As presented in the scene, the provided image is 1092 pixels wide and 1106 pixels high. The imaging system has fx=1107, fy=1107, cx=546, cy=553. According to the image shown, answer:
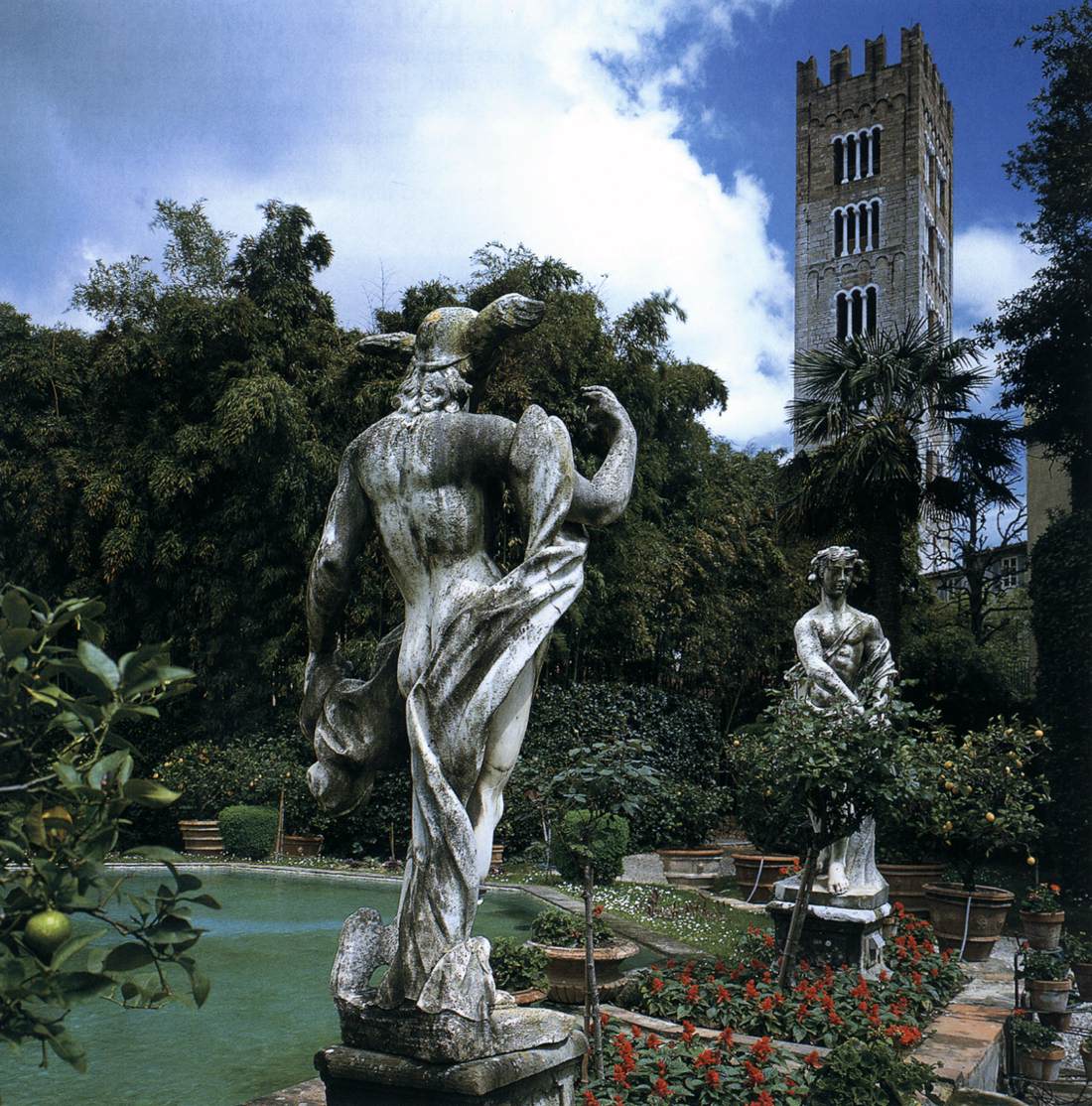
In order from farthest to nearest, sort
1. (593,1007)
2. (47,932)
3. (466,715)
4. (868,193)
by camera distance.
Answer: (868,193) < (593,1007) < (466,715) < (47,932)

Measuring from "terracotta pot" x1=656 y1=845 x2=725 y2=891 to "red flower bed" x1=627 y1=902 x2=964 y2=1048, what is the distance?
6.34 m

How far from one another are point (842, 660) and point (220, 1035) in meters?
4.12

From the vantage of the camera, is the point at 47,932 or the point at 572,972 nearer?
the point at 47,932

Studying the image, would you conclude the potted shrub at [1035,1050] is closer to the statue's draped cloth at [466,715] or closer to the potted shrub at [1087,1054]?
the potted shrub at [1087,1054]

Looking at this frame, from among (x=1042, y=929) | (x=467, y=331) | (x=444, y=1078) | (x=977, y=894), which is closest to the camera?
(x=444, y=1078)

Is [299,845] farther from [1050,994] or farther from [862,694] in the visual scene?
[1050,994]

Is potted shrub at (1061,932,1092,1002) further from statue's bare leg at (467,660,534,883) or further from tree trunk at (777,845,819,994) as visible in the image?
statue's bare leg at (467,660,534,883)

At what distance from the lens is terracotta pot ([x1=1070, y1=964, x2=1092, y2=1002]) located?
7.25 m

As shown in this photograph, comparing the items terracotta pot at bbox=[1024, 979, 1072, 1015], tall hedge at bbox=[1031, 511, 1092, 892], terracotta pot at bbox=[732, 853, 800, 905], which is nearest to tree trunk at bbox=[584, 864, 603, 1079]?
terracotta pot at bbox=[1024, 979, 1072, 1015]

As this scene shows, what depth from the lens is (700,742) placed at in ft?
57.4

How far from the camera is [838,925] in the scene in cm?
632

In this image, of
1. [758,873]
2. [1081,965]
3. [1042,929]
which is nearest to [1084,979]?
[1081,965]

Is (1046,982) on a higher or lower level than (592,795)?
lower

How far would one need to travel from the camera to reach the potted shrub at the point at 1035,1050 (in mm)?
5457
